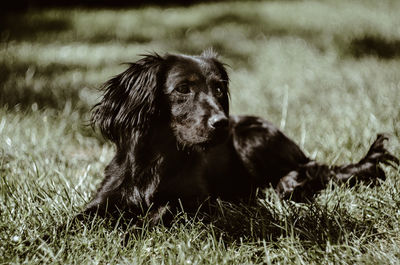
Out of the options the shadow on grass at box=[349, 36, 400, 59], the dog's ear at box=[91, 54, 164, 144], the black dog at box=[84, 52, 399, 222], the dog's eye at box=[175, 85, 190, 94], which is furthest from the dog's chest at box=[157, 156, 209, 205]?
the shadow on grass at box=[349, 36, 400, 59]

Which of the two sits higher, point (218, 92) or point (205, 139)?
point (218, 92)

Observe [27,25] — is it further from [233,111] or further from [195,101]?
[195,101]

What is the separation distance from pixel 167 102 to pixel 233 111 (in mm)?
2252

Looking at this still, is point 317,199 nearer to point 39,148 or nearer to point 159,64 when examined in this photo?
point 159,64

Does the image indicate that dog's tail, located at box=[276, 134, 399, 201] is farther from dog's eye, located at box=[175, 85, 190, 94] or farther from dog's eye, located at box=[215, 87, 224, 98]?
dog's eye, located at box=[175, 85, 190, 94]

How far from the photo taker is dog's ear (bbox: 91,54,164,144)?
99.4 inches

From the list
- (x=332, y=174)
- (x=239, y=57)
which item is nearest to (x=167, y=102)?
(x=332, y=174)

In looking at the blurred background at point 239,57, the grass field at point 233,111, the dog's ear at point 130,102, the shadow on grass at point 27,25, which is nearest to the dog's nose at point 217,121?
the dog's ear at point 130,102

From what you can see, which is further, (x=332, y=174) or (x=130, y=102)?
(x=332, y=174)

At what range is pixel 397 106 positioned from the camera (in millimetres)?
3959

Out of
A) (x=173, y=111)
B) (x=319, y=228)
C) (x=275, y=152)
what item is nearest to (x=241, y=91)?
(x=275, y=152)

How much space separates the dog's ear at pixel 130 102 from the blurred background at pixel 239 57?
3.21ft

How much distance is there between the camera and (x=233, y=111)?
472cm

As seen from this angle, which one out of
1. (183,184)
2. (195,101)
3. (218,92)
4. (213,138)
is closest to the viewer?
(213,138)
